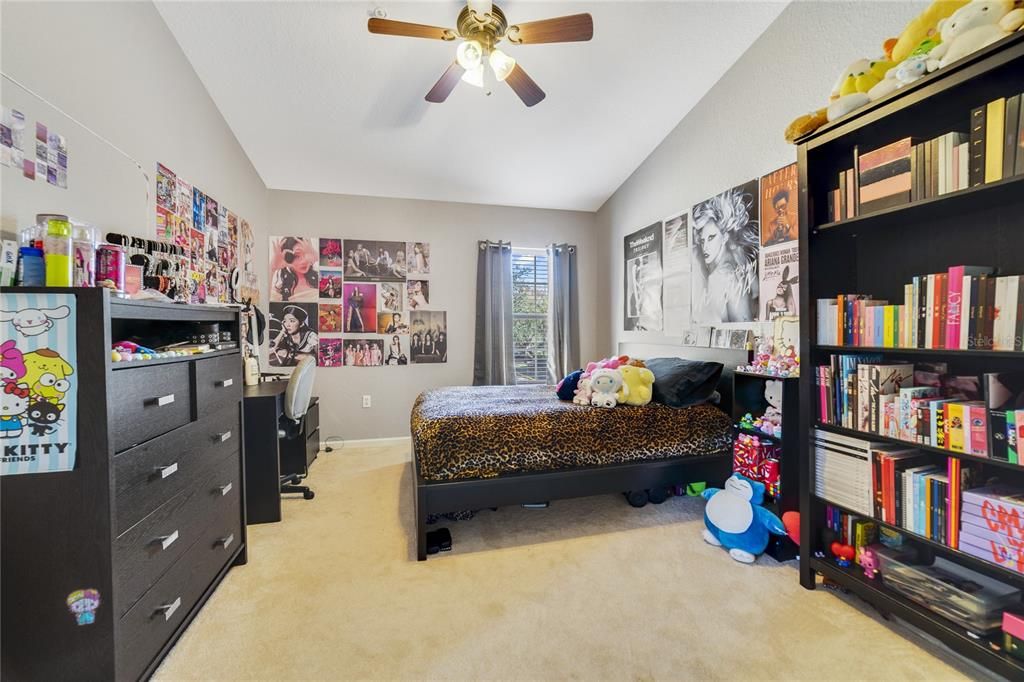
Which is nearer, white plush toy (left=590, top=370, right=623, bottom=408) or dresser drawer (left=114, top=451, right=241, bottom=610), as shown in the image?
dresser drawer (left=114, top=451, right=241, bottom=610)

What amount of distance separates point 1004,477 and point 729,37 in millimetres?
2654

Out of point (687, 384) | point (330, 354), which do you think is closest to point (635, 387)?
point (687, 384)

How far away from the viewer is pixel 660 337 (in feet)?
11.4

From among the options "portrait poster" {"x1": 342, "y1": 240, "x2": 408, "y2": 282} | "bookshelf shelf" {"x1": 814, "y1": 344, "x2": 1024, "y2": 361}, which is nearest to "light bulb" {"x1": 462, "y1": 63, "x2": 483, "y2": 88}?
"bookshelf shelf" {"x1": 814, "y1": 344, "x2": 1024, "y2": 361}

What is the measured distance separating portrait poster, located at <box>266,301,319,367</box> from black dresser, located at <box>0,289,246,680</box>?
7.79 feet

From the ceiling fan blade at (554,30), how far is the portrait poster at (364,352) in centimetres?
292

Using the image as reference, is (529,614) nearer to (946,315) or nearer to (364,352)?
(946,315)

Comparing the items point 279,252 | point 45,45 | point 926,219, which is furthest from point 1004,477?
point 279,252

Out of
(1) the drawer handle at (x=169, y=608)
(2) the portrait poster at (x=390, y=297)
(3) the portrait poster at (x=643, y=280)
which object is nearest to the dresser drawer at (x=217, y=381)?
(1) the drawer handle at (x=169, y=608)

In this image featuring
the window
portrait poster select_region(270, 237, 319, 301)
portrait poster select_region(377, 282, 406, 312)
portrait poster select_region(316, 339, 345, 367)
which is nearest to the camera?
portrait poster select_region(270, 237, 319, 301)

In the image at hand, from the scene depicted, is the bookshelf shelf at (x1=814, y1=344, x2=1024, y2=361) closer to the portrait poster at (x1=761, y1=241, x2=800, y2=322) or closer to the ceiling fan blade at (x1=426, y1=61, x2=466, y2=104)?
the portrait poster at (x1=761, y1=241, x2=800, y2=322)

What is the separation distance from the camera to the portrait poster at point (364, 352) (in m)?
3.91

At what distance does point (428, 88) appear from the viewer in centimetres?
265

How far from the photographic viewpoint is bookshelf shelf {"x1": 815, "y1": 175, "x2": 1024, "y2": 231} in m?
1.20
